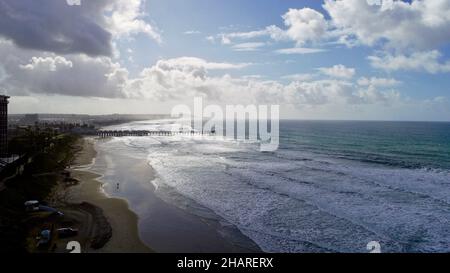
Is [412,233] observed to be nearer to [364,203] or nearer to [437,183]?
[364,203]

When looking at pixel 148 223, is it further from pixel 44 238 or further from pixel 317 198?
pixel 317 198

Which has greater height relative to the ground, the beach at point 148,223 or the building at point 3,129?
the building at point 3,129

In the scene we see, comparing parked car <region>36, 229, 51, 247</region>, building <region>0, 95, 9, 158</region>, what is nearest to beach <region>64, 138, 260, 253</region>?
parked car <region>36, 229, 51, 247</region>

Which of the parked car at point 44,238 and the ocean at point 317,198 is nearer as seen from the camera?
the parked car at point 44,238

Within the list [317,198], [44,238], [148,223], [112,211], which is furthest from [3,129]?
[317,198]

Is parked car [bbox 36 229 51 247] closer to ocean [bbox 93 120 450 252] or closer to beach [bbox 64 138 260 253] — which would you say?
beach [bbox 64 138 260 253]

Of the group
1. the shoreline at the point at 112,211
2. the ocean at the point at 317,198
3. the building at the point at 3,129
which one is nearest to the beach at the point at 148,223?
the shoreline at the point at 112,211

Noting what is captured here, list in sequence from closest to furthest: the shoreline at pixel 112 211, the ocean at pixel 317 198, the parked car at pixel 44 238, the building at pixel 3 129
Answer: the parked car at pixel 44 238 < the shoreline at pixel 112 211 < the ocean at pixel 317 198 < the building at pixel 3 129

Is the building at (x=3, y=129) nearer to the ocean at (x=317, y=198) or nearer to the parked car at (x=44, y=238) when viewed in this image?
the ocean at (x=317, y=198)
